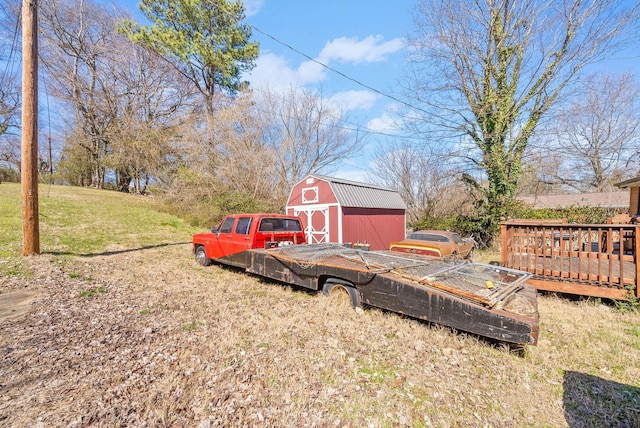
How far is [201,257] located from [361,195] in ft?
27.9

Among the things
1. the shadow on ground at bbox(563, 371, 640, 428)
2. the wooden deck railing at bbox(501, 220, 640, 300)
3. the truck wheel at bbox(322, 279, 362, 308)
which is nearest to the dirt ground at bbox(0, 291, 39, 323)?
the truck wheel at bbox(322, 279, 362, 308)

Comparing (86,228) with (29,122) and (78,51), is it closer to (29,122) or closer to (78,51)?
(29,122)

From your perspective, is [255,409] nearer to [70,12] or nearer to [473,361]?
[473,361]

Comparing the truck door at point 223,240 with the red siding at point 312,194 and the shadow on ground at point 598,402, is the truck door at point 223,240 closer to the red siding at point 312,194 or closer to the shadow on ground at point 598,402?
the red siding at point 312,194

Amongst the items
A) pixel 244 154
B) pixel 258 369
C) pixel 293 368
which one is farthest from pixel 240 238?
pixel 244 154

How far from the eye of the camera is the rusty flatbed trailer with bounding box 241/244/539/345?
10.5 ft

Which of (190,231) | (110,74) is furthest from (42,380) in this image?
(110,74)

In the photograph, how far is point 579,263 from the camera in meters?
5.31

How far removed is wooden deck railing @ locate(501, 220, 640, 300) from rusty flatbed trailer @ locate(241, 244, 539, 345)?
163cm

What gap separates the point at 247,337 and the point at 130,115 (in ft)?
78.7

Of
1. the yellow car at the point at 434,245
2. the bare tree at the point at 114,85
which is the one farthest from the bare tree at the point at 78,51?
the yellow car at the point at 434,245

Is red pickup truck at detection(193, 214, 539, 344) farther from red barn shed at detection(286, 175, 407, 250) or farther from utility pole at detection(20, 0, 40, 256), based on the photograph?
red barn shed at detection(286, 175, 407, 250)

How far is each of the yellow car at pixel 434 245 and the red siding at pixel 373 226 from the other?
3.54 m

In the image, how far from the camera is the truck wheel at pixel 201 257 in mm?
8234
